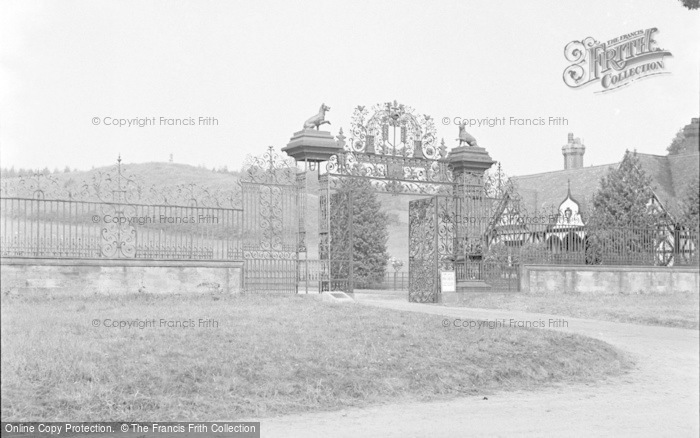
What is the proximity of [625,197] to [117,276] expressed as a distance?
19540 mm

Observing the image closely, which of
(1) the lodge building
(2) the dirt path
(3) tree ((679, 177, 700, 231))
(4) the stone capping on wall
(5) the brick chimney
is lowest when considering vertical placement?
(2) the dirt path

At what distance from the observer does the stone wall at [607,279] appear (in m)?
20.5

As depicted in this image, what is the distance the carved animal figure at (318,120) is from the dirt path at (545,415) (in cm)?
987

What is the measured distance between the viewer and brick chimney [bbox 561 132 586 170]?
43031mm

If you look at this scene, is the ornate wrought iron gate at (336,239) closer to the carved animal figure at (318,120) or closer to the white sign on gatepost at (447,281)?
the carved animal figure at (318,120)

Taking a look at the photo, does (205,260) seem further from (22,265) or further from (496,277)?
(496,277)

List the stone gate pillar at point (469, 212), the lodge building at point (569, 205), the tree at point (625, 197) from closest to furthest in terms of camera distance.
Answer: the stone gate pillar at point (469, 212)
the lodge building at point (569, 205)
the tree at point (625, 197)

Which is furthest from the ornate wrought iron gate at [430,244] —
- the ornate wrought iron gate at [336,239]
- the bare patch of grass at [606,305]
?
the ornate wrought iron gate at [336,239]

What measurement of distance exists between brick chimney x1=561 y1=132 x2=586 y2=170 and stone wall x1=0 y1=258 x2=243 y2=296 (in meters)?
29.8

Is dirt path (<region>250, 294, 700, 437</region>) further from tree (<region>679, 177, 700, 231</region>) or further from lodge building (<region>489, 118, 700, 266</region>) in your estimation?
lodge building (<region>489, 118, 700, 266</region>)

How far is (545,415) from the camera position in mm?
7316

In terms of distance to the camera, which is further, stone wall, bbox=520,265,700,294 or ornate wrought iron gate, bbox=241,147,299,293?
stone wall, bbox=520,265,700,294

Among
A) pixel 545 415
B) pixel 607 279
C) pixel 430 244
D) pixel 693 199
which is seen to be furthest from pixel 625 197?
pixel 693 199

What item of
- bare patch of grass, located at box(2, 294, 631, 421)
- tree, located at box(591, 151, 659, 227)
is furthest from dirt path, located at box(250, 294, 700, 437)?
tree, located at box(591, 151, 659, 227)
